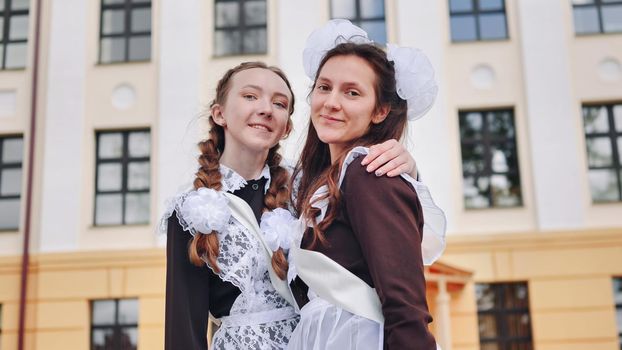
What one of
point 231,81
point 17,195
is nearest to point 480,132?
point 17,195

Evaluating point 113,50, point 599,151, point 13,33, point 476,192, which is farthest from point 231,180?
point 13,33

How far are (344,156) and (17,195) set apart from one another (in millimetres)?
11282

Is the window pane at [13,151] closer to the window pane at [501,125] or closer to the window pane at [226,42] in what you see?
the window pane at [226,42]

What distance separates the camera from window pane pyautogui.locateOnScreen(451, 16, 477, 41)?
12.0 meters

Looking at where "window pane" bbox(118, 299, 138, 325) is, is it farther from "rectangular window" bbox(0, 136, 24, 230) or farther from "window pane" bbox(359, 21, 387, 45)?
"window pane" bbox(359, 21, 387, 45)

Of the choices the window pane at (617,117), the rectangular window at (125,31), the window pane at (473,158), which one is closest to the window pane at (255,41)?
the rectangular window at (125,31)

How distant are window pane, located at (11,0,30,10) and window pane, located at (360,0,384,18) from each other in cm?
570

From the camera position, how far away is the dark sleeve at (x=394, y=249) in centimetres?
183

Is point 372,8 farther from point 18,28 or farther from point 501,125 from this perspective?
point 18,28

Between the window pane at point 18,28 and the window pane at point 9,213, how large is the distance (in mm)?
2780

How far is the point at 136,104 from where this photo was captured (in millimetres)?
12109

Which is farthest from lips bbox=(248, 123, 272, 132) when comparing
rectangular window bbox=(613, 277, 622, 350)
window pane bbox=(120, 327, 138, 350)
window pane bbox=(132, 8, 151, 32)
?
window pane bbox=(132, 8, 151, 32)

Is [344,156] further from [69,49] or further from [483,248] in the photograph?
[69,49]

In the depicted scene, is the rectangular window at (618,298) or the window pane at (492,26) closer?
the rectangular window at (618,298)
